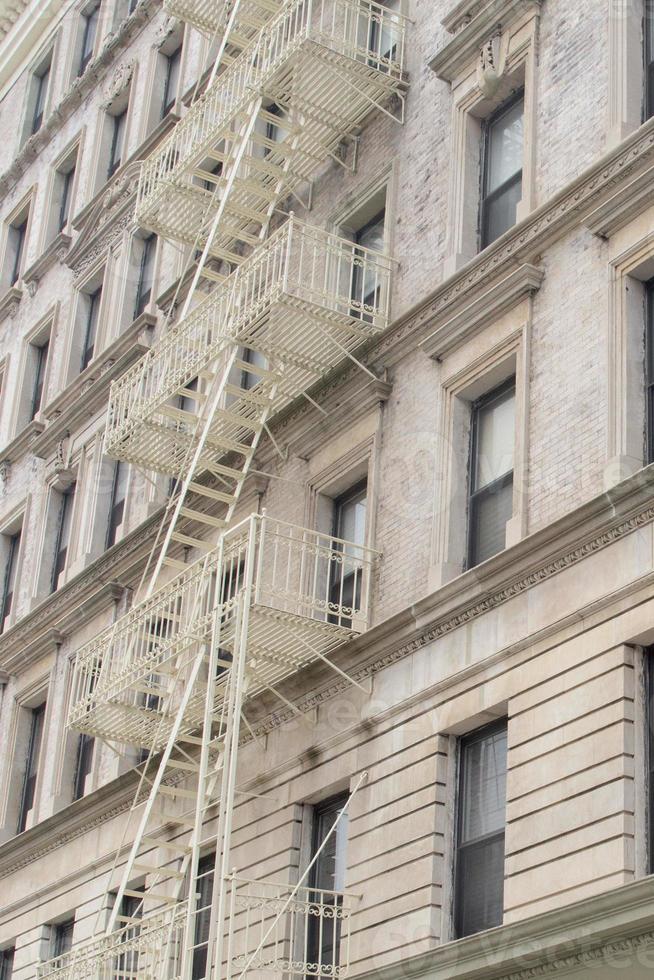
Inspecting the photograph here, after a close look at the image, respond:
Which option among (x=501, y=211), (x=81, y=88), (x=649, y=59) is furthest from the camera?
(x=81, y=88)

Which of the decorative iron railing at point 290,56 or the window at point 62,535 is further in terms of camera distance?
the window at point 62,535

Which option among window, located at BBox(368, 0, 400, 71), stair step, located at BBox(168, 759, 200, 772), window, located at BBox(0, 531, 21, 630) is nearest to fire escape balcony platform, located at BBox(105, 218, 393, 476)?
window, located at BBox(368, 0, 400, 71)

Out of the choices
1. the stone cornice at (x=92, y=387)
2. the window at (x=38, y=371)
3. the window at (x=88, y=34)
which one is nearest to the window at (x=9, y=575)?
the stone cornice at (x=92, y=387)

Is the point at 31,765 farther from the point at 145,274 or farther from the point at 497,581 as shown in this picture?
the point at 497,581

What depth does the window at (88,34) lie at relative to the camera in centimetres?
3950

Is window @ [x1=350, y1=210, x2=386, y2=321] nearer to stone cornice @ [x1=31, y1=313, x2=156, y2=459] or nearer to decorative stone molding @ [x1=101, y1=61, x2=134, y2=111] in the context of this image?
stone cornice @ [x1=31, y1=313, x2=156, y2=459]

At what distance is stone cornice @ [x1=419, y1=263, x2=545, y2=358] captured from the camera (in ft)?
63.9

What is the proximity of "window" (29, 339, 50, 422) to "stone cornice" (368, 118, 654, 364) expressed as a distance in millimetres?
15183

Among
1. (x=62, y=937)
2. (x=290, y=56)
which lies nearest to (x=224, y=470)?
(x=290, y=56)

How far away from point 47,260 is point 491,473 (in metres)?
19.4

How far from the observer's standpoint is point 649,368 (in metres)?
17.8

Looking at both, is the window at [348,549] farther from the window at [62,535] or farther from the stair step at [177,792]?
the window at [62,535]

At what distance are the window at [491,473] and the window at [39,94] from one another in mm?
23740

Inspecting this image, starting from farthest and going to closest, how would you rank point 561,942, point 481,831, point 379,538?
point 379,538
point 481,831
point 561,942
